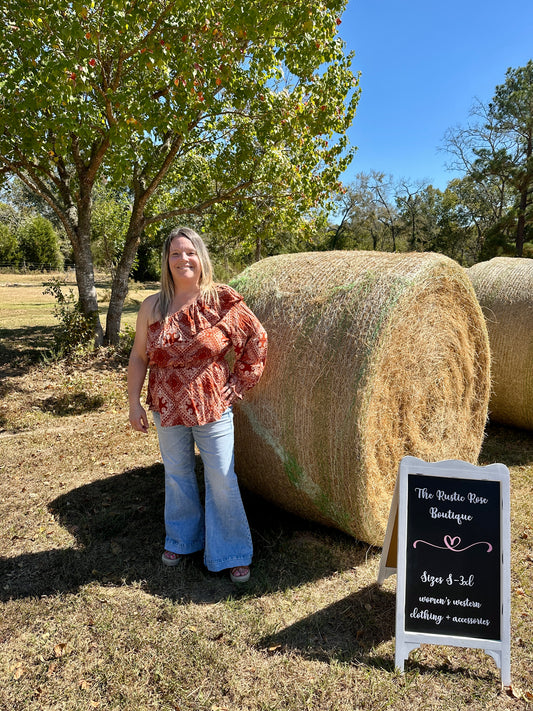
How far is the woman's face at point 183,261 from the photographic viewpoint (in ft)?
10.6

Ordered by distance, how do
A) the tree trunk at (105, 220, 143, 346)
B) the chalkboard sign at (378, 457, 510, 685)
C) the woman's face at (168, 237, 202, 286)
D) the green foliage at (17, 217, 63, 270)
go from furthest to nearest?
1. the green foliage at (17, 217, 63, 270)
2. the tree trunk at (105, 220, 143, 346)
3. the woman's face at (168, 237, 202, 286)
4. the chalkboard sign at (378, 457, 510, 685)

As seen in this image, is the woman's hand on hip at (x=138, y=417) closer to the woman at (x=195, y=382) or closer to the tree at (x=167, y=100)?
the woman at (x=195, y=382)

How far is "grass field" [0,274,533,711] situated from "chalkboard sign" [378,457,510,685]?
199mm

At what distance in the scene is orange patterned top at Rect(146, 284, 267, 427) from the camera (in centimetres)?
324

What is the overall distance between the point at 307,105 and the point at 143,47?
3624 mm

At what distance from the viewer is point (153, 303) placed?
336 centimetres

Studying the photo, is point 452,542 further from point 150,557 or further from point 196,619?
point 150,557

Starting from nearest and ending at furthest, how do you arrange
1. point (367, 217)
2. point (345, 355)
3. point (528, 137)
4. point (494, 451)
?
point (345, 355)
point (494, 451)
point (528, 137)
point (367, 217)

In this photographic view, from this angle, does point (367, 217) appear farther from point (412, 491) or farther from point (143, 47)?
point (412, 491)

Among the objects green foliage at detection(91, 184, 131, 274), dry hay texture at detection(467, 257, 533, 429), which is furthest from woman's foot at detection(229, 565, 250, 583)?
green foliage at detection(91, 184, 131, 274)

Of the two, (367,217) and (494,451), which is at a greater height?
(367,217)

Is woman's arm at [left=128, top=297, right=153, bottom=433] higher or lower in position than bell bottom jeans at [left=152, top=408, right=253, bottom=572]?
higher

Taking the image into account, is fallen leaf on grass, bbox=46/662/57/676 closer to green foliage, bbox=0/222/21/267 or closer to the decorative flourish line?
the decorative flourish line

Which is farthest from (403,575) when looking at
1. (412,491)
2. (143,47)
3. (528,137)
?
(528,137)
